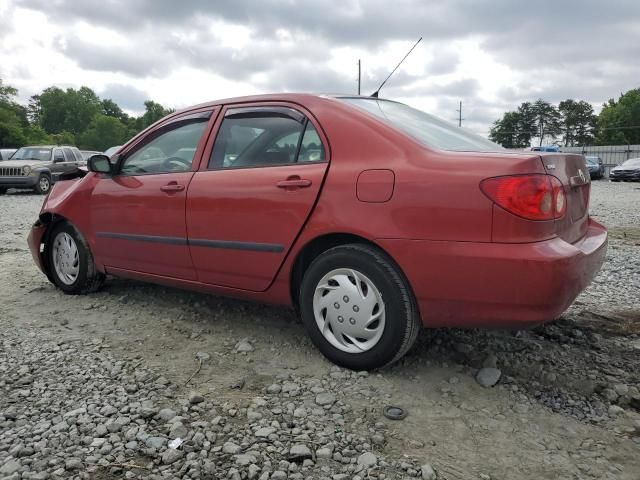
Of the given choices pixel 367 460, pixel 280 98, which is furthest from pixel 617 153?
pixel 367 460

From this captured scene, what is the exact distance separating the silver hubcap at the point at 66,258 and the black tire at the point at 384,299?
241 centimetres

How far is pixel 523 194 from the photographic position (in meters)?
2.51

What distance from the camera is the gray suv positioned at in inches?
631

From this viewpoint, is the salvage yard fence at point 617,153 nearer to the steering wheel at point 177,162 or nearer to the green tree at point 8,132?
the steering wheel at point 177,162

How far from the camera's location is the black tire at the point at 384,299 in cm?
278

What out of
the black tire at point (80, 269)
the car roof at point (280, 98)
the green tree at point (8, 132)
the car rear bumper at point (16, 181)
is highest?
the green tree at point (8, 132)

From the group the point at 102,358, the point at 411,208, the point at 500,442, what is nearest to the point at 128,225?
the point at 102,358

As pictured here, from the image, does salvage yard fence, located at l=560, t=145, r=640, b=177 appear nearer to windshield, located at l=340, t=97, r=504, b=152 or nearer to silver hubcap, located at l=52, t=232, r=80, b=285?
windshield, located at l=340, t=97, r=504, b=152

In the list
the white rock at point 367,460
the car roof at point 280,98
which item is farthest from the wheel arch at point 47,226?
the white rock at point 367,460

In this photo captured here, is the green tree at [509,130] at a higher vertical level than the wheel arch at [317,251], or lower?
higher

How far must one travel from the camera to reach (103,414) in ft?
8.34

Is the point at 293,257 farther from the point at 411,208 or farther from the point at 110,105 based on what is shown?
the point at 110,105

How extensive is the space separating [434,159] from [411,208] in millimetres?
270

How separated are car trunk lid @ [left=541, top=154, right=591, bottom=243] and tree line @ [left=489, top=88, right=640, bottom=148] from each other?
7758cm
